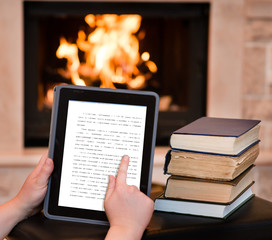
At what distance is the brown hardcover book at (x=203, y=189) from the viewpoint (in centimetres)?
71

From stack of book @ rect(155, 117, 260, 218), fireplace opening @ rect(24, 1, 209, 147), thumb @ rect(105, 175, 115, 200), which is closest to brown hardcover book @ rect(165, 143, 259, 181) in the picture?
stack of book @ rect(155, 117, 260, 218)

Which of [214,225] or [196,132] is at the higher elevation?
[196,132]

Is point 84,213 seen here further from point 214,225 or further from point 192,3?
point 192,3

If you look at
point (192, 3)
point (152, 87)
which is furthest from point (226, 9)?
point (152, 87)

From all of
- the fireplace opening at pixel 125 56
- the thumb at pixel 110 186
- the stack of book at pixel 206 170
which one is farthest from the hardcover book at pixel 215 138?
the fireplace opening at pixel 125 56

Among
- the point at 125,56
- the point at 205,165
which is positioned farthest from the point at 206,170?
the point at 125,56

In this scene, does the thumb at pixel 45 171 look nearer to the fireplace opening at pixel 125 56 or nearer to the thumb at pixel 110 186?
the thumb at pixel 110 186

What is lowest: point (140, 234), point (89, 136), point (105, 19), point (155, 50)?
point (140, 234)

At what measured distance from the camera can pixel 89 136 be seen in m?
0.73

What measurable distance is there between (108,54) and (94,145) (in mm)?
1485

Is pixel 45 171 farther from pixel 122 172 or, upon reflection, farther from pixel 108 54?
pixel 108 54

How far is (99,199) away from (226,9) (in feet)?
4.94

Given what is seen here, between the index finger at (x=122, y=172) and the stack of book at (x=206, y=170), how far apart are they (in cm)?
9

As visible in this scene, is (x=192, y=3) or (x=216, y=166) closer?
(x=216, y=166)
